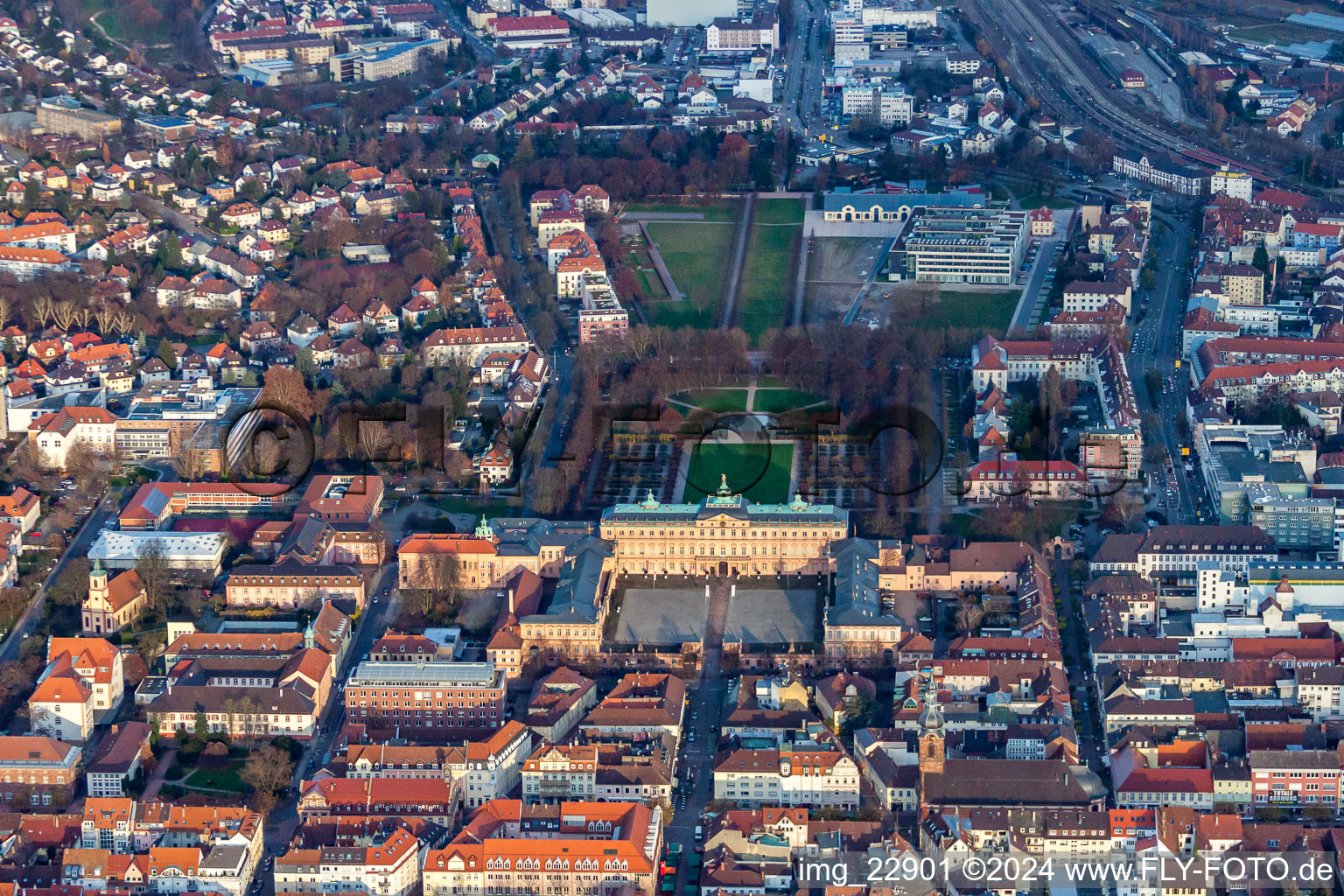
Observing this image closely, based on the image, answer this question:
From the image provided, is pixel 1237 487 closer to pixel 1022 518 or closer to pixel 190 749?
pixel 1022 518

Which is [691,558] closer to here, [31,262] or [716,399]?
[716,399]

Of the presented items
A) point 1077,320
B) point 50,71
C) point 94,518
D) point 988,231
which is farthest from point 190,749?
point 50,71

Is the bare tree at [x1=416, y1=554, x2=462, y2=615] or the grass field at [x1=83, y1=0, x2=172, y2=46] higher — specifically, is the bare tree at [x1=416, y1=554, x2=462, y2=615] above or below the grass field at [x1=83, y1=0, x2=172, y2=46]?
above

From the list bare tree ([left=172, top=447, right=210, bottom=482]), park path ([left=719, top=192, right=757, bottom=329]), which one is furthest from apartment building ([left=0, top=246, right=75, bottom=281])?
park path ([left=719, top=192, right=757, bottom=329])

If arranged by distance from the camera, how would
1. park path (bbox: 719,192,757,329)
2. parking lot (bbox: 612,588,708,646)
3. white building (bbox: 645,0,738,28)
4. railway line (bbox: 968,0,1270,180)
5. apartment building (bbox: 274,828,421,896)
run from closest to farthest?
apartment building (bbox: 274,828,421,896)
parking lot (bbox: 612,588,708,646)
park path (bbox: 719,192,757,329)
railway line (bbox: 968,0,1270,180)
white building (bbox: 645,0,738,28)

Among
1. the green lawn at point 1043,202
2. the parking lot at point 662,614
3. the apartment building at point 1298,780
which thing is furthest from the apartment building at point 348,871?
the green lawn at point 1043,202

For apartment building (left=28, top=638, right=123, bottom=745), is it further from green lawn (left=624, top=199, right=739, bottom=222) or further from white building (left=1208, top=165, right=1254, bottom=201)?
white building (left=1208, top=165, right=1254, bottom=201)

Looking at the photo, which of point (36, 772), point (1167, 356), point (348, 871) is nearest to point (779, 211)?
point (1167, 356)
